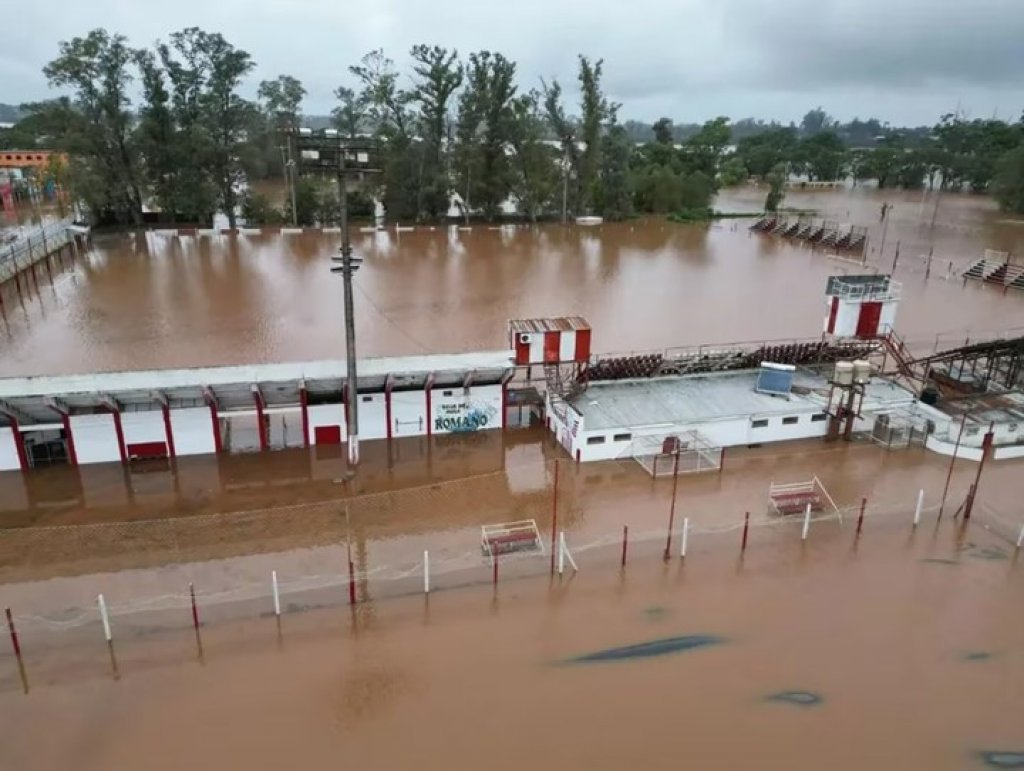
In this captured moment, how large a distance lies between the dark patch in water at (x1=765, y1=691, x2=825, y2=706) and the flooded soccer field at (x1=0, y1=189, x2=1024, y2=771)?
0.15 ft

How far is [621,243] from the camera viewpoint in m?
72.2

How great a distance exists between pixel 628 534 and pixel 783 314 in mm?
30526

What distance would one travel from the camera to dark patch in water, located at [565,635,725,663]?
56.2ft

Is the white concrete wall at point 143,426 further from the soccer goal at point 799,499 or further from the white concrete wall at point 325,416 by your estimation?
the soccer goal at point 799,499

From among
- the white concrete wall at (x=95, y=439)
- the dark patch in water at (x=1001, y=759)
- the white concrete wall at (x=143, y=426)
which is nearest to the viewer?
the dark patch in water at (x=1001, y=759)

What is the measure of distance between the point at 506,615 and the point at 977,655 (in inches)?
450

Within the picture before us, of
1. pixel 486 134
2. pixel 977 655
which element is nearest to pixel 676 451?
pixel 977 655

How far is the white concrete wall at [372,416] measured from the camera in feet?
90.9

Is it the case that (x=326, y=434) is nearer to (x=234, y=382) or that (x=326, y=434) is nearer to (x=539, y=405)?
(x=234, y=382)

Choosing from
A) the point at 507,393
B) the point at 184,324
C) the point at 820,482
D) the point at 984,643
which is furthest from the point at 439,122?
the point at 984,643

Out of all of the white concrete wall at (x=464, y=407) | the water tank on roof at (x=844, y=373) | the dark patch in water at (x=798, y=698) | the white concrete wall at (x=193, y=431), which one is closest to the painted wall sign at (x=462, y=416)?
the white concrete wall at (x=464, y=407)

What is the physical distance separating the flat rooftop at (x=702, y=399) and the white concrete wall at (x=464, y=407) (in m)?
3.21

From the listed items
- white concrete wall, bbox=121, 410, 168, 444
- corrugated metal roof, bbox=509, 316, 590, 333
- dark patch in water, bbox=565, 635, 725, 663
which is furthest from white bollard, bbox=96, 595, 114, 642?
corrugated metal roof, bbox=509, 316, 590, 333

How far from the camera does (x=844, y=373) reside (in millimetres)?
26859
